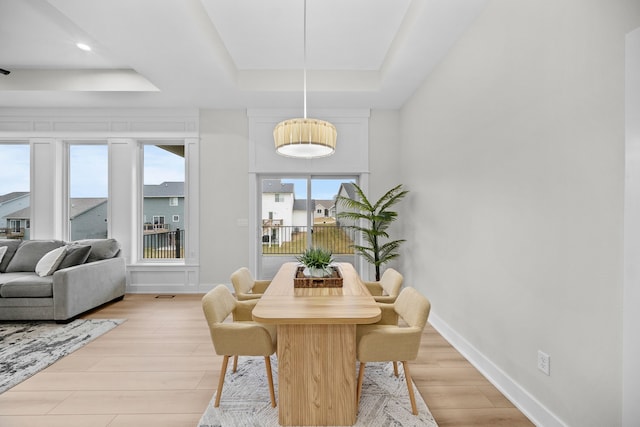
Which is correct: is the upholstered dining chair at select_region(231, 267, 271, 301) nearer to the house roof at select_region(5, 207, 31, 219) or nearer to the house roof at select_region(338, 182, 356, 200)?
the house roof at select_region(338, 182, 356, 200)

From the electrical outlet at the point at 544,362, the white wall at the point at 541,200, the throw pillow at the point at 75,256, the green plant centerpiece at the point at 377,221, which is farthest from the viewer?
the green plant centerpiece at the point at 377,221

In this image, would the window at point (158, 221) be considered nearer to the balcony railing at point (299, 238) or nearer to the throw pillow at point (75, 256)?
the throw pillow at point (75, 256)

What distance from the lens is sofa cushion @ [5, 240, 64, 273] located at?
380cm

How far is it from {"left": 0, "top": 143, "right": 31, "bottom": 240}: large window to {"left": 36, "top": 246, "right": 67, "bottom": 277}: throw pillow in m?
1.67

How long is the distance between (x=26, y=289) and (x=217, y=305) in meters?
2.92

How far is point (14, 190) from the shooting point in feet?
15.3

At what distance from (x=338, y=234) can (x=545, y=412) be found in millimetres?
3341

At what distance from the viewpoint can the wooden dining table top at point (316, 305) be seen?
5.16 ft

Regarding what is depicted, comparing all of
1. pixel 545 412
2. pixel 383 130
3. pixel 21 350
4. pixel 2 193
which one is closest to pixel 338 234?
pixel 383 130

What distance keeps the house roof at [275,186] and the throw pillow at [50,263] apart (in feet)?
8.72

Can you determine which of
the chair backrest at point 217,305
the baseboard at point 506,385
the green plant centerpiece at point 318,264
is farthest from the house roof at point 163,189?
the baseboard at point 506,385

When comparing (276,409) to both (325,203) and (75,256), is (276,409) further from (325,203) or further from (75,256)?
(75,256)

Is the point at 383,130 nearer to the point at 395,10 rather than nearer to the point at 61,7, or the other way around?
the point at 395,10

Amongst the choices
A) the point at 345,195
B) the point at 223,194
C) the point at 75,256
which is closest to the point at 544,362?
the point at 345,195
